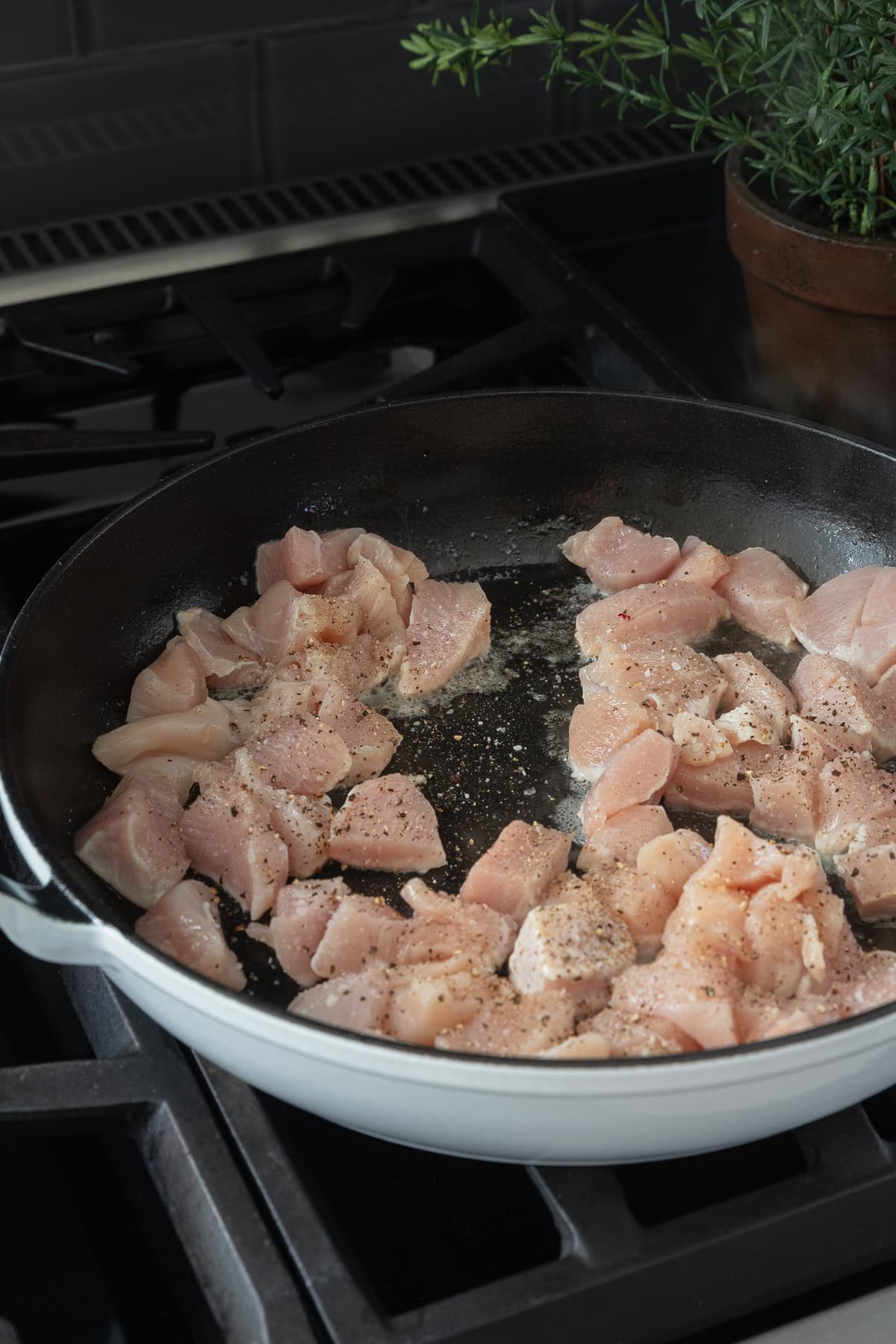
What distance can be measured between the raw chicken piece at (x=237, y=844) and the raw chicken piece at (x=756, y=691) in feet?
1.52

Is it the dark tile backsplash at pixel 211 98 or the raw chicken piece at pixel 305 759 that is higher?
the dark tile backsplash at pixel 211 98

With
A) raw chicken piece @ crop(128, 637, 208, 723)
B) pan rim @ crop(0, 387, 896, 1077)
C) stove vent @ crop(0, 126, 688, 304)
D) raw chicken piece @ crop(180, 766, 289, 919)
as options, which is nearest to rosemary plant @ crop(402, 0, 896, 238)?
pan rim @ crop(0, 387, 896, 1077)

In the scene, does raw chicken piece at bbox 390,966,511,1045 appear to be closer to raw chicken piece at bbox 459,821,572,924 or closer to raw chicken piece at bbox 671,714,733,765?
raw chicken piece at bbox 459,821,572,924

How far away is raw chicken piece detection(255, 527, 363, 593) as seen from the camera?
1406mm

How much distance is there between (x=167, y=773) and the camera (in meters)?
1.24

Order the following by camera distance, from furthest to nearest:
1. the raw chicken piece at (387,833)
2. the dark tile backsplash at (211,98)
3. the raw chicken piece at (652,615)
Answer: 1. the dark tile backsplash at (211,98)
2. the raw chicken piece at (652,615)
3. the raw chicken piece at (387,833)

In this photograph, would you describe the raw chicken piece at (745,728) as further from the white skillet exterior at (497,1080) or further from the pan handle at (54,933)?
the pan handle at (54,933)

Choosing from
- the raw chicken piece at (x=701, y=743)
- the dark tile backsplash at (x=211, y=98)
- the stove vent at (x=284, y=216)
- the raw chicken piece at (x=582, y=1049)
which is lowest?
the raw chicken piece at (x=701, y=743)

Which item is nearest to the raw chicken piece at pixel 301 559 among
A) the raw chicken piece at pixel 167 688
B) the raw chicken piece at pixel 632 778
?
the raw chicken piece at pixel 167 688

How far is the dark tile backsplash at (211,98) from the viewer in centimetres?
169

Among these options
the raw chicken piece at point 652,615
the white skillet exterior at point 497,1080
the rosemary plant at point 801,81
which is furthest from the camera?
the raw chicken piece at point 652,615

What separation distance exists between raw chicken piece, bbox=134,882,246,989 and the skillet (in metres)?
0.03

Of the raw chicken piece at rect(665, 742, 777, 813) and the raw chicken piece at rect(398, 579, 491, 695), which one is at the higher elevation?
the raw chicken piece at rect(398, 579, 491, 695)

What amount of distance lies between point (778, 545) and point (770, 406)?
0.79 feet
